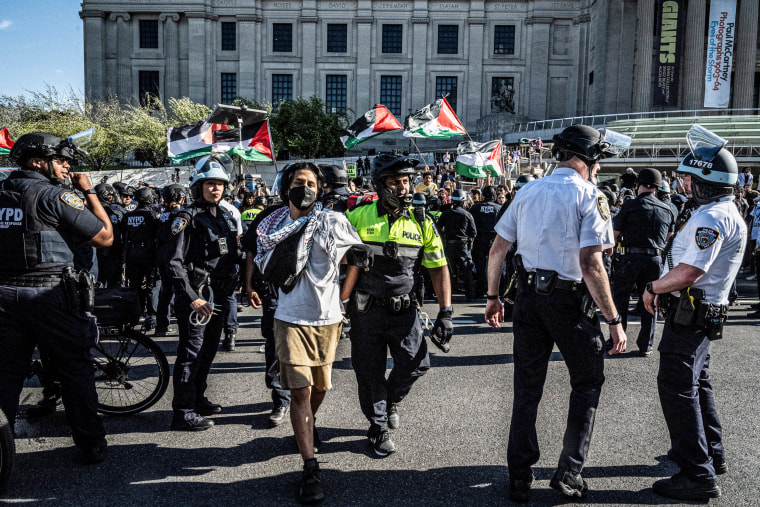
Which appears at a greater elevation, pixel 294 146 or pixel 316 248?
pixel 294 146

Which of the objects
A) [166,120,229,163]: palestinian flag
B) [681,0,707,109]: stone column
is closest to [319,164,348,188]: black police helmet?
[166,120,229,163]: palestinian flag

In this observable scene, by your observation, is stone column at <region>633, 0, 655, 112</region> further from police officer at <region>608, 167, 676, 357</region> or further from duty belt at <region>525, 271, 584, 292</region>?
duty belt at <region>525, 271, 584, 292</region>

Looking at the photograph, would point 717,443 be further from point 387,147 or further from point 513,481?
point 387,147

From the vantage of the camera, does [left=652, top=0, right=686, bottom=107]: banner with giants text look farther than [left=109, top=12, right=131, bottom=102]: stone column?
No

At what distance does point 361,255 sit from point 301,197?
0.54m

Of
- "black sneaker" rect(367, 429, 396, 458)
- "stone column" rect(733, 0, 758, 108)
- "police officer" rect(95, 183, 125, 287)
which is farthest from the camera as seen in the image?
"stone column" rect(733, 0, 758, 108)

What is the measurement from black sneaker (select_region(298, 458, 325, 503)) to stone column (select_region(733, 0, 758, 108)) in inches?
1721

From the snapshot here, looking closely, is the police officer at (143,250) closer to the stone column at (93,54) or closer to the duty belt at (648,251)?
the duty belt at (648,251)

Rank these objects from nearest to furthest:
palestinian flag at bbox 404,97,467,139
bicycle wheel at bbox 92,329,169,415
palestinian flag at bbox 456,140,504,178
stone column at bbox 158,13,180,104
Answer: bicycle wheel at bbox 92,329,169,415, palestinian flag at bbox 404,97,467,139, palestinian flag at bbox 456,140,504,178, stone column at bbox 158,13,180,104

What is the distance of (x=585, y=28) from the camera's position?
49.2 metres

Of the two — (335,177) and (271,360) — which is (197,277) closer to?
(271,360)

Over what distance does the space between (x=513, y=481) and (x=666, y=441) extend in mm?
1580

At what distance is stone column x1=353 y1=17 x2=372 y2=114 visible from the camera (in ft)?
171

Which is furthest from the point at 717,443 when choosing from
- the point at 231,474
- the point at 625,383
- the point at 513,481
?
the point at 231,474
